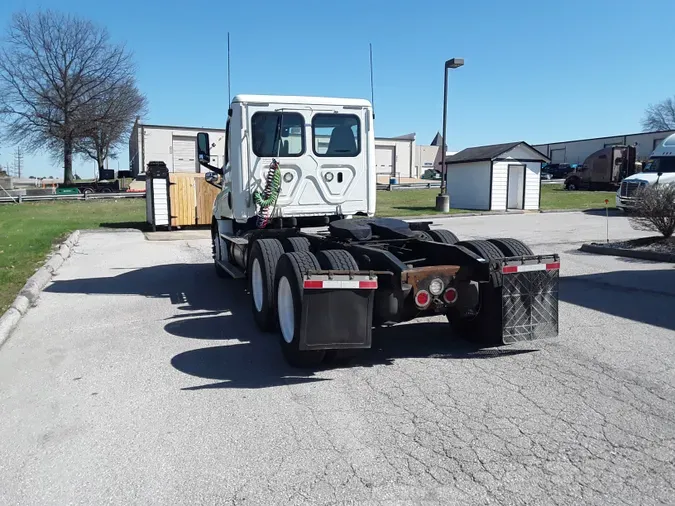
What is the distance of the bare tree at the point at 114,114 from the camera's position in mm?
52438

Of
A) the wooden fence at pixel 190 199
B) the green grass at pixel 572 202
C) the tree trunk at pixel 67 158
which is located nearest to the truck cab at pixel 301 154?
the wooden fence at pixel 190 199

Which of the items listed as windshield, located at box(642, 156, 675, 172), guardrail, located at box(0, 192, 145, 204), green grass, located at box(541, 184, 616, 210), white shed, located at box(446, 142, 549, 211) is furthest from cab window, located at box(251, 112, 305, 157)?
guardrail, located at box(0, 192, 145, 204)

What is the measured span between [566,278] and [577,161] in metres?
59.0

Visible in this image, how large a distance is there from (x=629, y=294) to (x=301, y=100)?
5.29 metres

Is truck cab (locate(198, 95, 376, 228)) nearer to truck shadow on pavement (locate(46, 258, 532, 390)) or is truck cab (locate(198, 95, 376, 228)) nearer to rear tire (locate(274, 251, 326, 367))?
truck shadow on pavement (locate(46, 258, 532, 390))

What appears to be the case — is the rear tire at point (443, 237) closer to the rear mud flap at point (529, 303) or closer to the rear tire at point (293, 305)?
the rear mud flap at point (529, 303)

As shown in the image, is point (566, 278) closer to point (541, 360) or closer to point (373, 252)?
point (541, 360)

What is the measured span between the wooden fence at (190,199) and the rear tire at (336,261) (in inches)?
615

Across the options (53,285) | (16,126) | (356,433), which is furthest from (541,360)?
(16,126)

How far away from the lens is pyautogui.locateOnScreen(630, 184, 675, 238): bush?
12367mm

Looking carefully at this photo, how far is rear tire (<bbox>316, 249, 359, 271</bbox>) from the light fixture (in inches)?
26.8

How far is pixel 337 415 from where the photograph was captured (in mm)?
4363

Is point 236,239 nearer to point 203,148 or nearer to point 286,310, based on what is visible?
point 203,148

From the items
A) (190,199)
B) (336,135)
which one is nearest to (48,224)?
(190,199)
